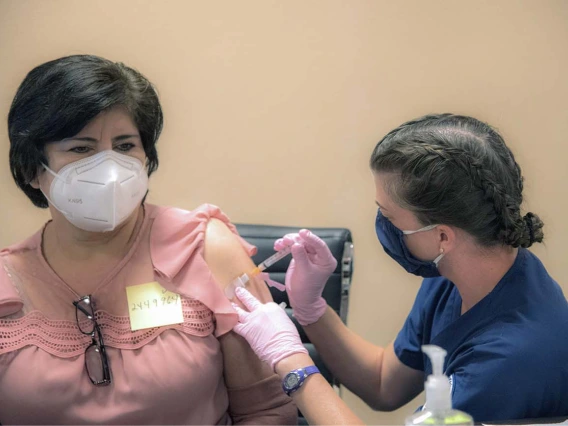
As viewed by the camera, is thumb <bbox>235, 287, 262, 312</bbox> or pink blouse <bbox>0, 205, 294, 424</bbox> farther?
thumb <bbox>235, 287, 262, 312</bbox>

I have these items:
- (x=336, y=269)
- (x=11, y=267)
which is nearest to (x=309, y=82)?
(x=336, y=269)

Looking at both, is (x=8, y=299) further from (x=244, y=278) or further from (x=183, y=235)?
(x=244, y=278)

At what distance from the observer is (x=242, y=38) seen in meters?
2.36

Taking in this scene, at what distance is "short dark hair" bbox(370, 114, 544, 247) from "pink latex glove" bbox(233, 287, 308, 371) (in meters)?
0.39

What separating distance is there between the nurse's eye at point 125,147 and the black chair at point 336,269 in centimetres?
47

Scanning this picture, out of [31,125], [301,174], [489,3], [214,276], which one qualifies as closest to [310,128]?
[301,174]

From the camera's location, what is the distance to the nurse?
4.19 ft

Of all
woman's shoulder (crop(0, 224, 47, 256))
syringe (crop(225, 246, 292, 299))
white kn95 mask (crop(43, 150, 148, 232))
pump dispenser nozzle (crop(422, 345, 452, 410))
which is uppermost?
white kn95 mask (crop(43, 150, 148, 232))

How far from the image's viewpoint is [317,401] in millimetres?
1405

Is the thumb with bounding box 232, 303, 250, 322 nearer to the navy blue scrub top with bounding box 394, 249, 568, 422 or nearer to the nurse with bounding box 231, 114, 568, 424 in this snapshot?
the nurse with bounding box 231, 114, 568, 424

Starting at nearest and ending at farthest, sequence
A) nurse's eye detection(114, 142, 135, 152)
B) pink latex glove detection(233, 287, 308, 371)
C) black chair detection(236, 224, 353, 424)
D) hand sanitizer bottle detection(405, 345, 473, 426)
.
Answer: hand sanitizer bottle detection(405, 345, 473, 426)
pink latex glove detection(233, 287, 308, 371)
nurse's eye detection(114, 142, 135, 152)
black chair detection(236, 224, 353, 424)

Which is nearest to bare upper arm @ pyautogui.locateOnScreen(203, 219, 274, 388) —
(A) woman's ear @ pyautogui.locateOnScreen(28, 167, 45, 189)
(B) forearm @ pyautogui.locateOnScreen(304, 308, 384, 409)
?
(B) forearm @ pyautogui.locateOnScreen(304, 308, 384, 409)

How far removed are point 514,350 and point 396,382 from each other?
53cm

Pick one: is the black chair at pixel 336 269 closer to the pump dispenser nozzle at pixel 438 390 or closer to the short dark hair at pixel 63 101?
the short dark hair at pixel 63 101
